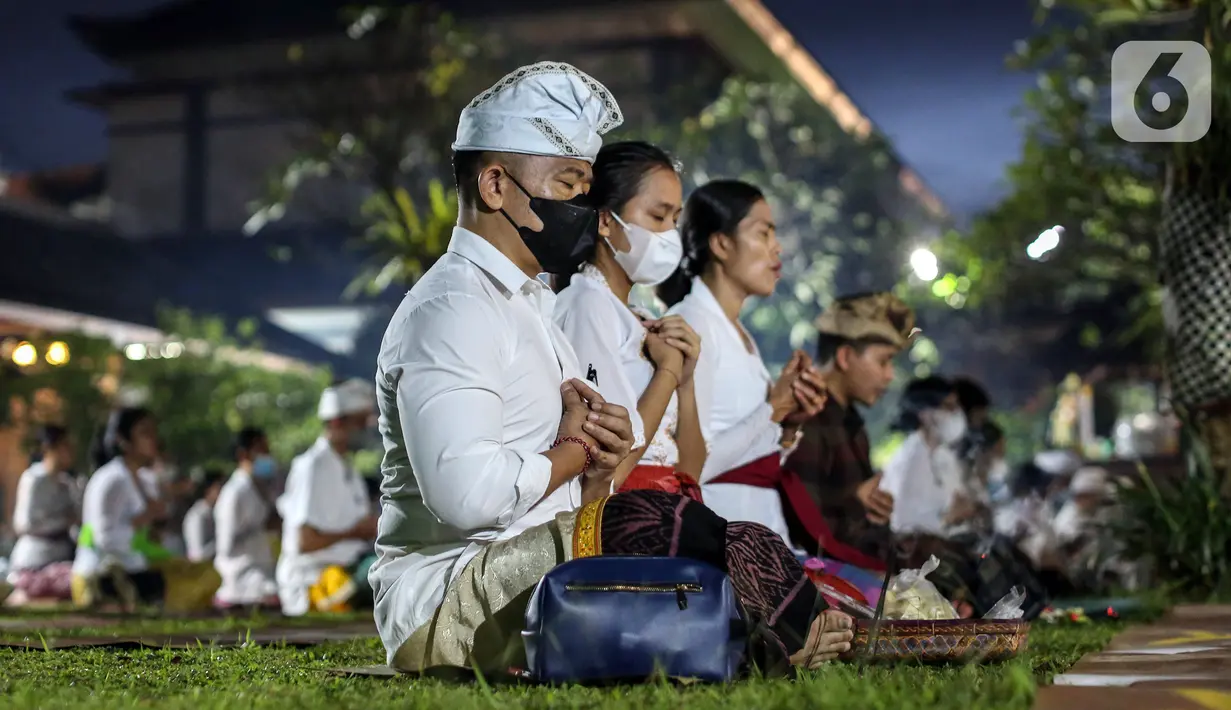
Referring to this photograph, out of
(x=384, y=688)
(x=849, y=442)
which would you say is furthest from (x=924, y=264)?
(x=384, y=688)

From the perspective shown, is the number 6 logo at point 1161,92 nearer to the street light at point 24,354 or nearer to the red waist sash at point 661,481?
the red waist sash at point 661,481

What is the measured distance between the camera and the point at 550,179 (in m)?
3.88

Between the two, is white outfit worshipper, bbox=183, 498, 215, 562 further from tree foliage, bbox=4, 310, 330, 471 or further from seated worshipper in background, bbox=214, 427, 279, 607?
tree foliage, bbox=4, 310, 330, 471

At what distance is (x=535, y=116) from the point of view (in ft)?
12.6

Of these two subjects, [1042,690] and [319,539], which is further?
[319,539]

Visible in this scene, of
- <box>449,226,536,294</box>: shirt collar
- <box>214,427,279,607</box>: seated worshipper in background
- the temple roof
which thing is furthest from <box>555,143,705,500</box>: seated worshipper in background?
the temple roof

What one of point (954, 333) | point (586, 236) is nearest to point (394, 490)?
point (586, 236)

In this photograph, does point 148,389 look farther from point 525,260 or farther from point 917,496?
point 525,260

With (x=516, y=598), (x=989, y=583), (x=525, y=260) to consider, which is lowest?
(x=989, y=583)

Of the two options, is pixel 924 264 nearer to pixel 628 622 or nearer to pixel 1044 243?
pixel 1044 243

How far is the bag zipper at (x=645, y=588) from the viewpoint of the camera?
3229 mm

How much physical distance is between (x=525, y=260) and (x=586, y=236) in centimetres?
17

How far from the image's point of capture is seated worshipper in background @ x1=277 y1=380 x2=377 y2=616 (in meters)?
8.98

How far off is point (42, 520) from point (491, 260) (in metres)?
9.07
